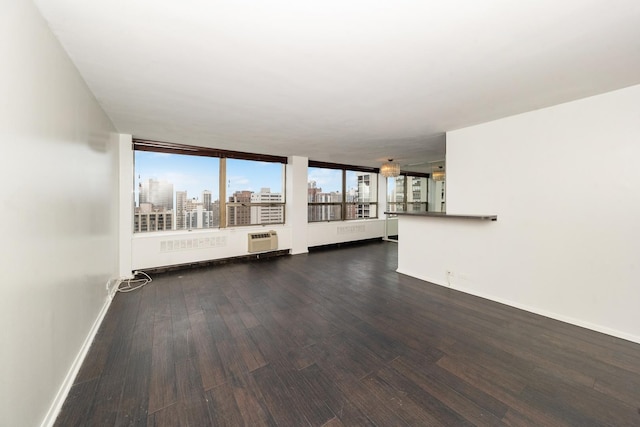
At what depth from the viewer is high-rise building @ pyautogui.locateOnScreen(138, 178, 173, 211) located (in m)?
4.42

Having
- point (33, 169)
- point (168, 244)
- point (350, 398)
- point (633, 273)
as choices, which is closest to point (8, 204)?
point (33, 169)

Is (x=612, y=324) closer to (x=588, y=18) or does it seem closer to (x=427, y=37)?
(x=588, y=18)

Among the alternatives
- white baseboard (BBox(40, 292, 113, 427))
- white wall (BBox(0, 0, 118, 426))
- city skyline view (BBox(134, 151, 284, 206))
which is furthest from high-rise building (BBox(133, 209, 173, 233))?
white wall (BBox(0, 0, 118, 426))

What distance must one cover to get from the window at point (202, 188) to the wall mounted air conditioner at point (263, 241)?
0.42m

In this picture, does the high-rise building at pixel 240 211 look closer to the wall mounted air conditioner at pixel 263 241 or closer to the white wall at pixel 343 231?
the wall mounted air conditioner at pixel 263 241

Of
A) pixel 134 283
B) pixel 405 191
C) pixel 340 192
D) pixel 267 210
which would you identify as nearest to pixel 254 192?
pixel 267 210

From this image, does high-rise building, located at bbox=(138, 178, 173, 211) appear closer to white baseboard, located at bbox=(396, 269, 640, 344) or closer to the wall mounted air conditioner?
the wall mounted air conditioner

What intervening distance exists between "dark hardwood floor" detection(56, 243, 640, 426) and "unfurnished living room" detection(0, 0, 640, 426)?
0.02m

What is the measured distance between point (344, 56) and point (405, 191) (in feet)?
22.7

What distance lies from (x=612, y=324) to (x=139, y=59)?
16.5 ft

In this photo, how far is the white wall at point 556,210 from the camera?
2346 mm

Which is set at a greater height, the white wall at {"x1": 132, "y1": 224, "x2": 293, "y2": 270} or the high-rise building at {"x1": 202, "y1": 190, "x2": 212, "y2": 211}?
the high-rise building at {"x1": 202, "y1": 190, "x2": 212, "y2": 211}

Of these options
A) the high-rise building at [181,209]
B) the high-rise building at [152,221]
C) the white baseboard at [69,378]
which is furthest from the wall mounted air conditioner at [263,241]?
the white baseboard at [69,378]

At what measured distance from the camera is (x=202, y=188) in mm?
4984
